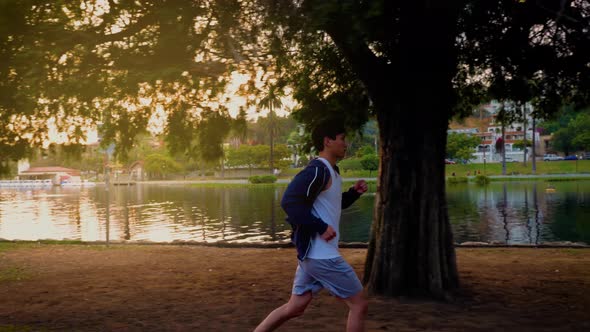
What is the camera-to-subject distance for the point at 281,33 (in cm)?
699

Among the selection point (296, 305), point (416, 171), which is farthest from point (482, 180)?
point (296, 305)

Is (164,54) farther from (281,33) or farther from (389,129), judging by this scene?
(389,129)

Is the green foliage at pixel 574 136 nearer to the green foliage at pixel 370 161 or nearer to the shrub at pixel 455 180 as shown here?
the shrub at pixel 455 180

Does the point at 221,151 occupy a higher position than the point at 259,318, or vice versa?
the point at 221,151

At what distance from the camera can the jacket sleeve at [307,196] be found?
3998 mm

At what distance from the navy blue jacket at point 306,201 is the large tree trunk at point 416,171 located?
3.51m

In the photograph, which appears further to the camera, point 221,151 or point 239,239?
point 239,239

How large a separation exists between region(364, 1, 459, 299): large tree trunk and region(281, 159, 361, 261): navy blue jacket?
138 inches

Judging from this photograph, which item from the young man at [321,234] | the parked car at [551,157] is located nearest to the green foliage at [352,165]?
the parked car at [551,157]

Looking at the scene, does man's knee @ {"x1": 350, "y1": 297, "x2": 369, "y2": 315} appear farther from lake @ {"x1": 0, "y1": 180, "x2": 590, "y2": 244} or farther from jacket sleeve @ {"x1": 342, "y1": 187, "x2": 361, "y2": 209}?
lake @ {"x1": 0, "y1": 180, "x2": 590, "y2": 244}

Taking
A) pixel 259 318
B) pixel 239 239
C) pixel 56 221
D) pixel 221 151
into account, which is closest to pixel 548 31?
pixel 221 151

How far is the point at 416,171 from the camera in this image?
733 centimetres

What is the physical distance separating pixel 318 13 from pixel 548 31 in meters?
4.74

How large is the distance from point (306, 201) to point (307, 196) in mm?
42
